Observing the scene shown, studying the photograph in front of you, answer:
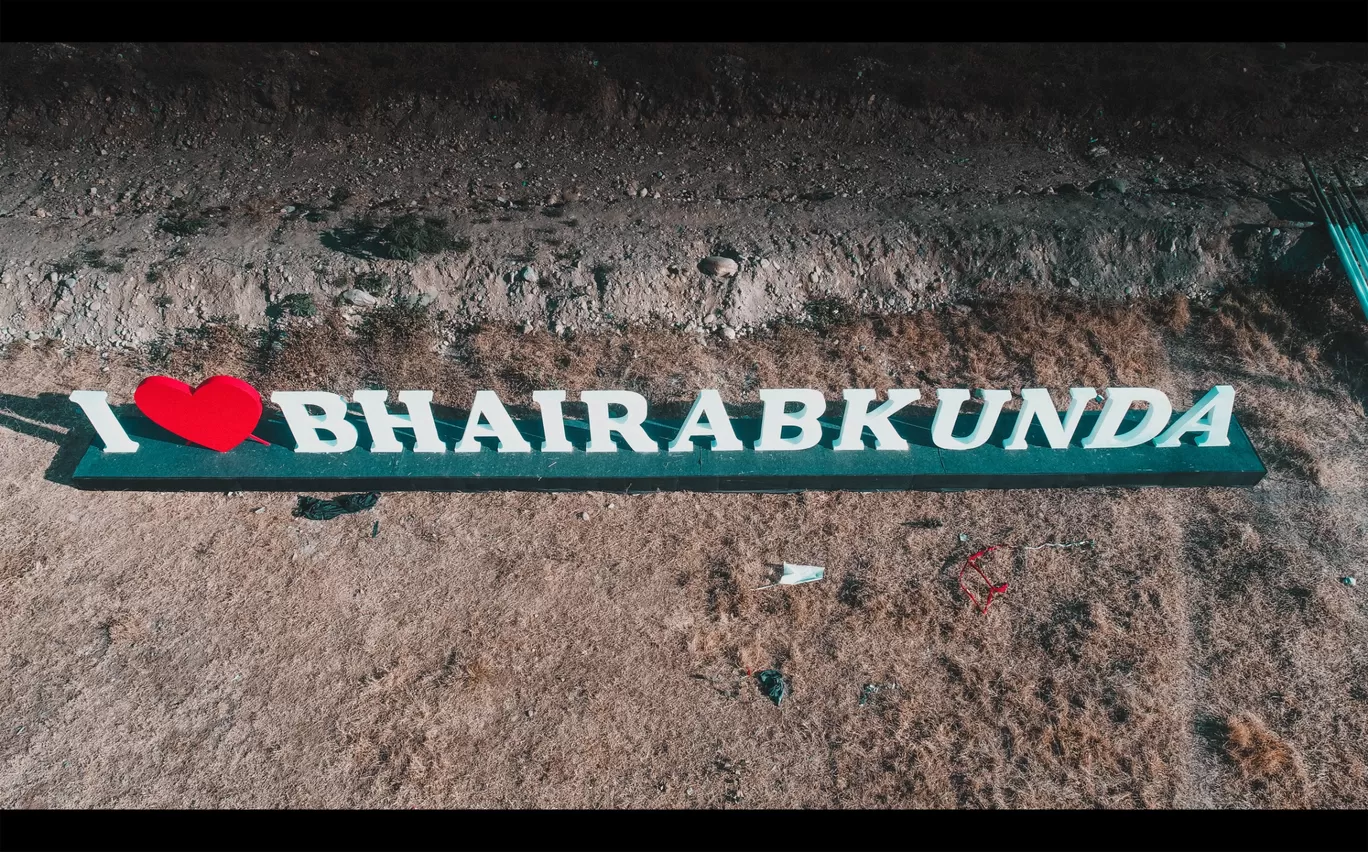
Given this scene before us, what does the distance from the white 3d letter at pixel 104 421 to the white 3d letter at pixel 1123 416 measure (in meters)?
14.7

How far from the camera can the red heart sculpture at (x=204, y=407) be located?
11961mm

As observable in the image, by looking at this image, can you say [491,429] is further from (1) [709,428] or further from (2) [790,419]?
(2) [790,419]

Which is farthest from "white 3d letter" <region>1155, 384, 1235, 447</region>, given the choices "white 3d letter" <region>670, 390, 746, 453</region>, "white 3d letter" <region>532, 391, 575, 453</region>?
"white 3d letter" <region>532, 391, 575, 453</region>

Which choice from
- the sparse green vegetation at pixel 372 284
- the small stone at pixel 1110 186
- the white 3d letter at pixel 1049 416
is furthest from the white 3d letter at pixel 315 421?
the small stone at pixel 1110 186

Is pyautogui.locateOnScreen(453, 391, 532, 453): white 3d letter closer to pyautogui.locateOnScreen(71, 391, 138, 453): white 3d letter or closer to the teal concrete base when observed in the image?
the teal concrete base

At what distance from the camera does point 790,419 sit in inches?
497

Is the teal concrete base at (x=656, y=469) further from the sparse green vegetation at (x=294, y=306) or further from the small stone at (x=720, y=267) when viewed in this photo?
the small stone at (x=720, y=267)

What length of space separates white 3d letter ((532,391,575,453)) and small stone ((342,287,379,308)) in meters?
5.30

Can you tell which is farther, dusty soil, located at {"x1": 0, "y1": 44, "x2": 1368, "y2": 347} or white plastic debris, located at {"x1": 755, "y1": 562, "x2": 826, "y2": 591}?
dusty soil, located at {"x1": 0, "y1": 44, "x2": 1368, "y2": 347}

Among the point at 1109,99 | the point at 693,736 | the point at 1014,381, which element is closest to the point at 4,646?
the point at 693,736

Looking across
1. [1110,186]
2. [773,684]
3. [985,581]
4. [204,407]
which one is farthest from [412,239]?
[1110,186]

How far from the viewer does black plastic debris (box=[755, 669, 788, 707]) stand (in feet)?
34.1

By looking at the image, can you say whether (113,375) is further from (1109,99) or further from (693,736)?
(1109,99)

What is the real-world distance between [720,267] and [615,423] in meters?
5.23
